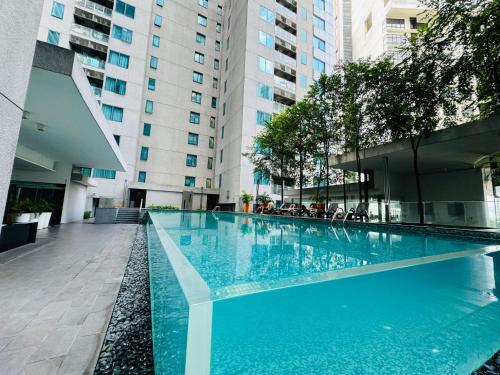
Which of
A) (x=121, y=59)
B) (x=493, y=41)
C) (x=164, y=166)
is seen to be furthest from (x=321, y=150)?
(x=121, y=59)

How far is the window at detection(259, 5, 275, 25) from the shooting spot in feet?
78.7

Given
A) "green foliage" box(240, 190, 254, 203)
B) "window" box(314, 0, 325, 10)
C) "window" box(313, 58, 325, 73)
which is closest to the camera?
"green foliage" box(240, 190, 254, 203)

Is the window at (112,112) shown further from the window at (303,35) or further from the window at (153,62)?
the window at (303,35)

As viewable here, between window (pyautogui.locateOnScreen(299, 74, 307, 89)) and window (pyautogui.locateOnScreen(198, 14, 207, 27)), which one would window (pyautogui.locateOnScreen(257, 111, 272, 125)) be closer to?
window (pyautogui.locateOnScreen(299, 74, 307, 89))

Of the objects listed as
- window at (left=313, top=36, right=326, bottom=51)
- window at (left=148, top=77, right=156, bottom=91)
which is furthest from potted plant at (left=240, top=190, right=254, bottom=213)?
window at (left=313, top=36, right=326, bottom=51)

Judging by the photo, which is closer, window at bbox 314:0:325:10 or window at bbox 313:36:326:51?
window at bbox 313:36:326:51

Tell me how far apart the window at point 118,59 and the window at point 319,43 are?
21349mm

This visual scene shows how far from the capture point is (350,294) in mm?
2537

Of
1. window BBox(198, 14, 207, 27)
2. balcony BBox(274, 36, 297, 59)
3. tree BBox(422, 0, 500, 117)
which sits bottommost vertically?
tree BBox(422, 0, 500, 117)

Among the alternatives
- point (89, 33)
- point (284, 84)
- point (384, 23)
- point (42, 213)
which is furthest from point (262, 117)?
point (384, 23)

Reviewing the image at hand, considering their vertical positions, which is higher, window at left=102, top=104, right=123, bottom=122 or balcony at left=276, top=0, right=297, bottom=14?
balcony at left=276, top=0, right=297, bottom=14

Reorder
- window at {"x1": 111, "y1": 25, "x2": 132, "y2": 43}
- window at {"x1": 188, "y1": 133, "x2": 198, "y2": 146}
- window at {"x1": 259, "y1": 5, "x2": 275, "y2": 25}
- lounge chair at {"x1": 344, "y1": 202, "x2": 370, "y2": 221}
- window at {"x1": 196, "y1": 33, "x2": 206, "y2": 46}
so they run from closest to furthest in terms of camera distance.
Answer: lounge chair at {"x1": 344, "y1": 202, "x2": 370, "y2": 221} < window at {"x1": 111, "y1": 25, "x2": 132, "y2": 43} < window at {"x1": 259, "y1": 5, "x2": 275, "y2": 25} < window at {"x1": 188, "y1": 133, "x2": 198, "y2": 146} < window at {"x1": 196, "y1": 33, "x2": 206, "y2": 46}

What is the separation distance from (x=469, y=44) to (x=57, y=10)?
28.6 metres

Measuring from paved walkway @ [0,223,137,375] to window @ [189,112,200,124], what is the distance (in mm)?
23634
